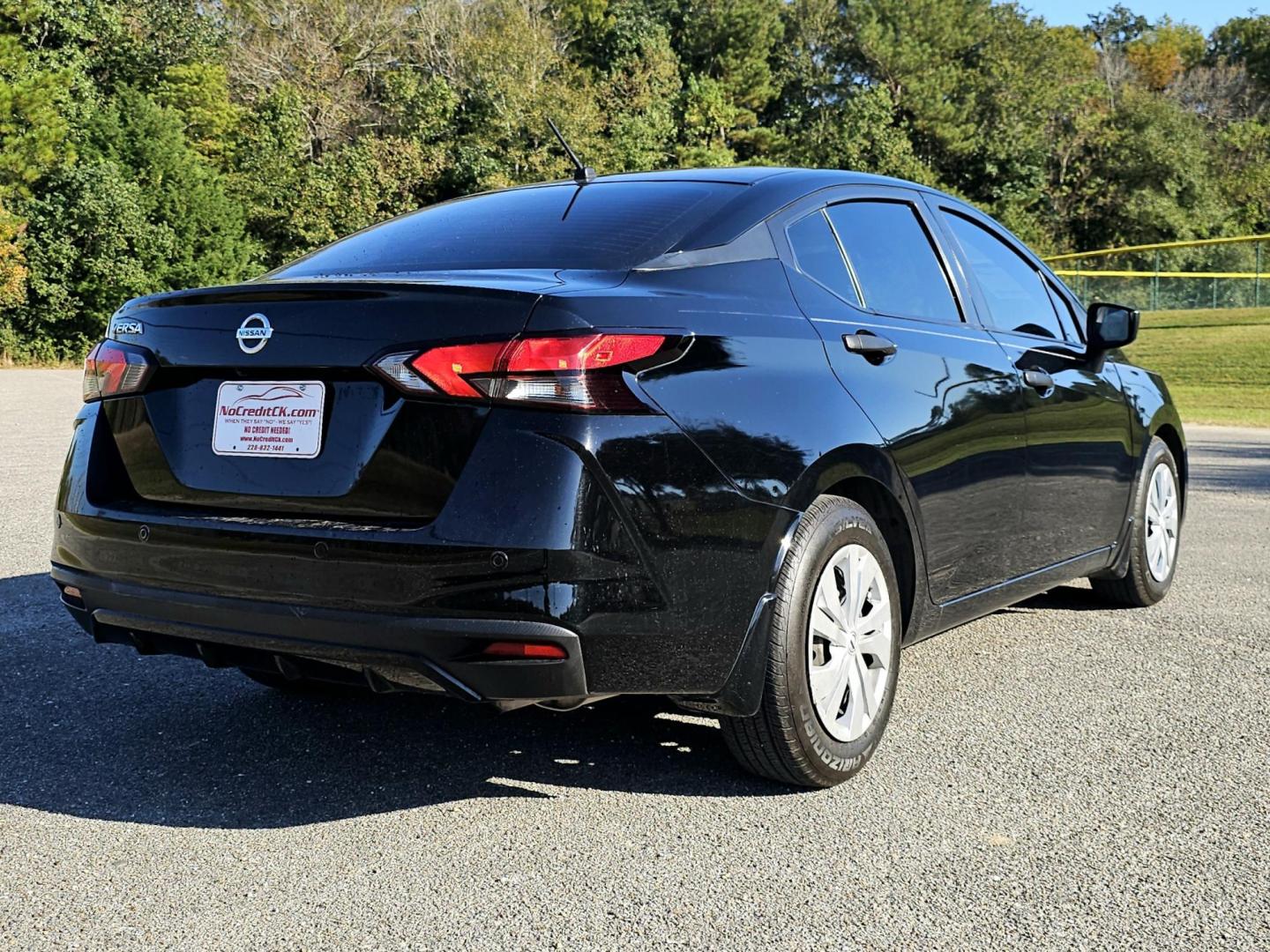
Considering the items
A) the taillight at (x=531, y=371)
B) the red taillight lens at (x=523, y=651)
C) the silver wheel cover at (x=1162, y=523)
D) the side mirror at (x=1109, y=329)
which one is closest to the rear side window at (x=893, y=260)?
the side mirror at (x=1109, y=329)

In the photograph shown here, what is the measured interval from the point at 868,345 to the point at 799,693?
996 mm

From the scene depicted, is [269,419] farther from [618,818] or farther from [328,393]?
[618,818]

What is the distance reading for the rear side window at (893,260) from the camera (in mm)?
3848

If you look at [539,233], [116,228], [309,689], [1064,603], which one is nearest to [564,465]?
[539,233]

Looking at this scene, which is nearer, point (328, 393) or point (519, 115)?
point (328, 393)

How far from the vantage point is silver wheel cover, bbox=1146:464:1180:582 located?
5465 millimetres

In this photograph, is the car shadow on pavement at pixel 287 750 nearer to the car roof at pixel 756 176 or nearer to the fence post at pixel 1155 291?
the car roof at pixel 756 176

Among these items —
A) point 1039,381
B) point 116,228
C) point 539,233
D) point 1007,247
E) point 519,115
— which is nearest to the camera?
point 539,233

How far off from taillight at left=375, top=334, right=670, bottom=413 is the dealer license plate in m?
0.22

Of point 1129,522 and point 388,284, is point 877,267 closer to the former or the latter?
point 388,284

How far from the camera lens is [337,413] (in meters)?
2.89

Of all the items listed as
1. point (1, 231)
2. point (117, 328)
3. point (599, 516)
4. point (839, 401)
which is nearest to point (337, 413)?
point (599, 516)

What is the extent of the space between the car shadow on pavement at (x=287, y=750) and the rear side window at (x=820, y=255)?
1.30 meters

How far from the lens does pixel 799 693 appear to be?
3.15 meters
